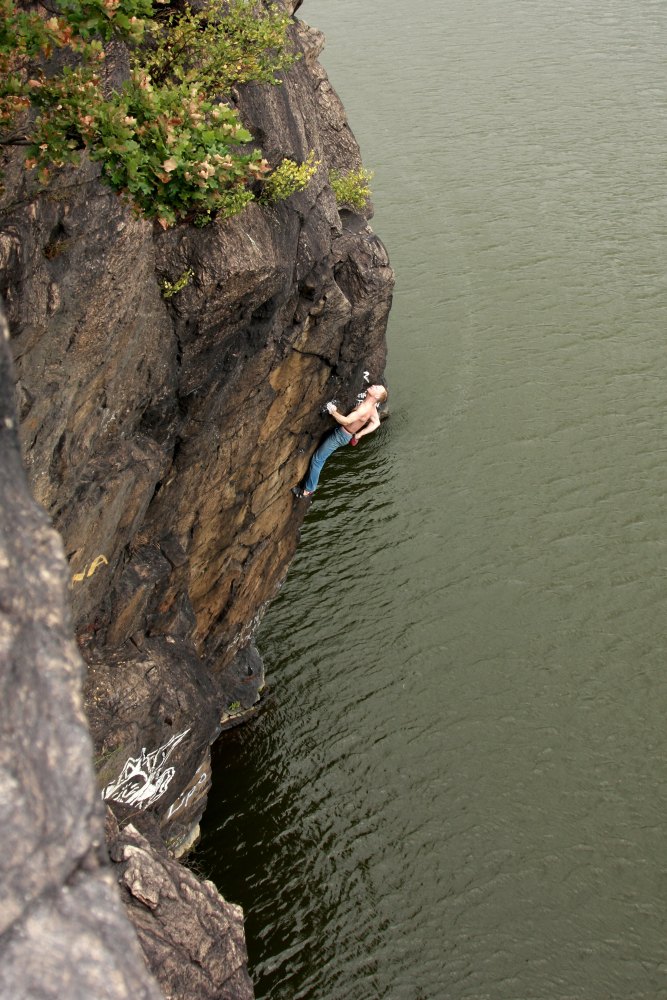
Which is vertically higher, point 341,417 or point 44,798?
point 44,798

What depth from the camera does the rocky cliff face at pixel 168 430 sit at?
942cm

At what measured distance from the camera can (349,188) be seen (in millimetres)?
18984

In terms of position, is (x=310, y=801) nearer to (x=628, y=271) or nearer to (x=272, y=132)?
(x=272, y=132)

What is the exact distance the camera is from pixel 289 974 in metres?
13.5

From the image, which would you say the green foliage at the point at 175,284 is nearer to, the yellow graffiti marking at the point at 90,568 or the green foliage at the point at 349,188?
the yellow graffiti marking at the point at 90,568

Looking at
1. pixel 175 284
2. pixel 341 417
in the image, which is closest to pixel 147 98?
pixel 175 284

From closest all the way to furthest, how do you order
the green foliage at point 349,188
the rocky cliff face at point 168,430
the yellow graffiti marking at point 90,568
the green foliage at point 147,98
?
the green foliage at point 147,98
the rocky cliff face at point 168,430
the yellow graffiti marking at point 90,568
the green foliage at point 349,188

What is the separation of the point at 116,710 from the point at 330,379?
6.61 metres

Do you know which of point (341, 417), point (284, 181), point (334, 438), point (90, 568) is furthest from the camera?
point (334, 438)

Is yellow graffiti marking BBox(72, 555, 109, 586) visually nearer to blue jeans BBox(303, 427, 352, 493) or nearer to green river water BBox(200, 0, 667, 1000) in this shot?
blue jeans BBox(303, 427, 352, 493)

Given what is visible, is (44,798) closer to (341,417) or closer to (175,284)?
(175,284)

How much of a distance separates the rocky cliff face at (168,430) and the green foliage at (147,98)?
42cm

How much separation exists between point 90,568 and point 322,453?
641cm

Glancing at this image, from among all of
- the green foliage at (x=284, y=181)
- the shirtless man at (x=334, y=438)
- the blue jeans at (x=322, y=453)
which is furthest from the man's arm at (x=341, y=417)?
the green foliage at (x=284, y=181)
